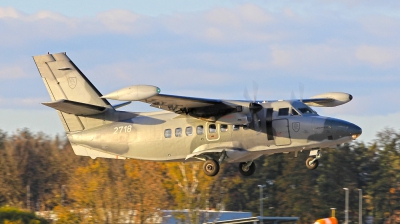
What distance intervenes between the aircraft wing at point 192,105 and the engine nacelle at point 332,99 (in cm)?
446

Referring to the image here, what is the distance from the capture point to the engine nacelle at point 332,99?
30234mm

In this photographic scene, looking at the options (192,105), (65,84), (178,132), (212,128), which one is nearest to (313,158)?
(212,128)

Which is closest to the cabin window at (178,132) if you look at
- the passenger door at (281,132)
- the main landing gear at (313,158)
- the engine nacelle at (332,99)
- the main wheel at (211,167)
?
the main wheel at (211,167)

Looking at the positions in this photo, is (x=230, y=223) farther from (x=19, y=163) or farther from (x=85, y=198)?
(x=19, y=163)

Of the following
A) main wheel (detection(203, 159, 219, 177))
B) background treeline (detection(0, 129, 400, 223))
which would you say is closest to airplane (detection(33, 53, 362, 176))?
main wheel (detection(203, 159, 219, 177))

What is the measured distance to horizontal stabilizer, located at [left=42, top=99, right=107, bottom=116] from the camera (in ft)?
90.0

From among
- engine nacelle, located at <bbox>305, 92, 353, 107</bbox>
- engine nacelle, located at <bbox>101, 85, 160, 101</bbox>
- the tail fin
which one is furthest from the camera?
the tail fin

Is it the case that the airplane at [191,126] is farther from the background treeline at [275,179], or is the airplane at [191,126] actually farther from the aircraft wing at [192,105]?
the background treeline at [275,179]

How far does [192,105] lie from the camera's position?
27.4 meters

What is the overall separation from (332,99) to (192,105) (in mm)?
6002

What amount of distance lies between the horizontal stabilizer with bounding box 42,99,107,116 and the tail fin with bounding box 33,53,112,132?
0.85m

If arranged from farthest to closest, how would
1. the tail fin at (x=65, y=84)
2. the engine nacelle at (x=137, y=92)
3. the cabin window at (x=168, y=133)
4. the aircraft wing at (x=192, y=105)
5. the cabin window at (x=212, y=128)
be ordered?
the tail fin at (x=65, y=84) → the cabin window at (x=168, y=133) → the cabin window at (x=212, y=128) → the aircraft wing at (x=192, y=105) → the engine nacelle at (x=137, y=92)

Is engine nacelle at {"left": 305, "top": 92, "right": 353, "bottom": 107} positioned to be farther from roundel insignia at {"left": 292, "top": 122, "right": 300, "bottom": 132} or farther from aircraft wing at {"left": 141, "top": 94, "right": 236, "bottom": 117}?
aircraft wing at {"left": 141, "top": 94, "right": 236, "bottom": 117}

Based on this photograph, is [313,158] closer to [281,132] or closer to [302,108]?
[281,132]
